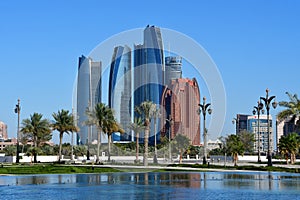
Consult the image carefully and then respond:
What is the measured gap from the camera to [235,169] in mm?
51250

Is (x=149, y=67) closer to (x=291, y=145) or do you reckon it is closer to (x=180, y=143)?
(x=180, y=143)

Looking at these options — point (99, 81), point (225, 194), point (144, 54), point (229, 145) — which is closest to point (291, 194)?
point (225, 194)

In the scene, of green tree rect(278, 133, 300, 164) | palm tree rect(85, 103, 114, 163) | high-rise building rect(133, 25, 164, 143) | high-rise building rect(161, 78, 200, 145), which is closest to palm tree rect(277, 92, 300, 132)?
green tree rect(278, 133, 300, 164)

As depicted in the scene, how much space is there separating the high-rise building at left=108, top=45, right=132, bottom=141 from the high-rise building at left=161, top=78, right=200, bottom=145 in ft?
30.9

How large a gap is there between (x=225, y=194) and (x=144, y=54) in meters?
110

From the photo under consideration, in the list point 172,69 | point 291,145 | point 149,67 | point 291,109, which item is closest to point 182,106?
point 172,69

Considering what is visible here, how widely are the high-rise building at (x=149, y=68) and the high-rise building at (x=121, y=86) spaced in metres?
2.28

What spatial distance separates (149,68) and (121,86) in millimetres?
8501

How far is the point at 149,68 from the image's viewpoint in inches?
4951

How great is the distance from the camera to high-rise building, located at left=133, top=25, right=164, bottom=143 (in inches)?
4754

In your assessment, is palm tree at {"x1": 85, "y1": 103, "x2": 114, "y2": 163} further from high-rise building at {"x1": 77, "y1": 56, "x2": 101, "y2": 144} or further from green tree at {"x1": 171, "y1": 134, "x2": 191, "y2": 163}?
high-rise building at {"x1": 77, "y1": 56, "x2": 101, "y2": 144}

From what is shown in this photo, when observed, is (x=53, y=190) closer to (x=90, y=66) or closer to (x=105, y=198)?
(x=105, y=198)

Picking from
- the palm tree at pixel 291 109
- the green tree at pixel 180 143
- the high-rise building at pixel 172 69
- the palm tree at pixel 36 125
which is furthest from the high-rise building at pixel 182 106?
the palm tree at pixel 291 109

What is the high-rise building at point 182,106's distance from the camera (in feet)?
350
